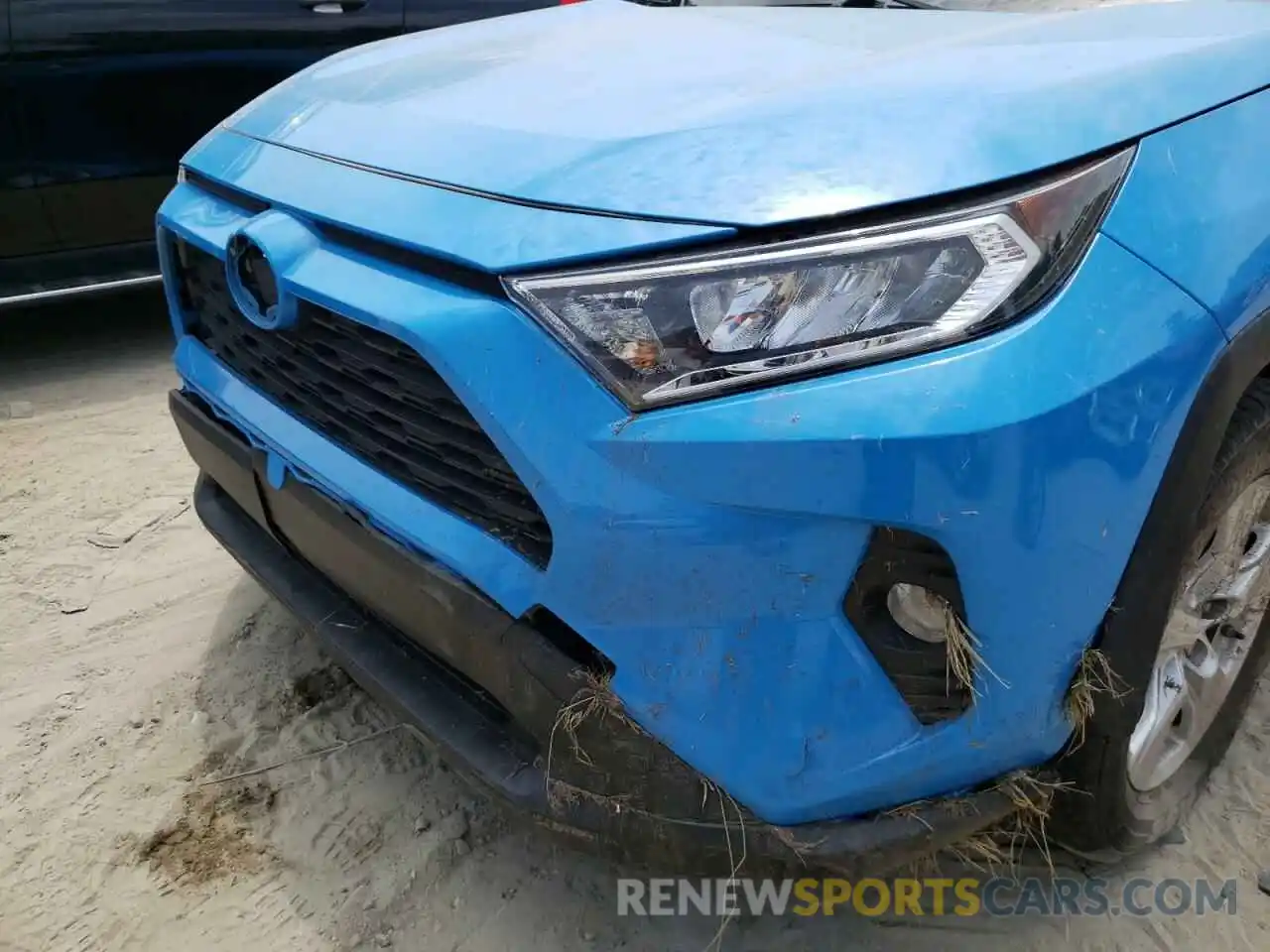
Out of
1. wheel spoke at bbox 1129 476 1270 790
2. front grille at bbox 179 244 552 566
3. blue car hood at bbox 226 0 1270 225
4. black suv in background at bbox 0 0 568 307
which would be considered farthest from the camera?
black suv in background at bbox 0 0 568 307

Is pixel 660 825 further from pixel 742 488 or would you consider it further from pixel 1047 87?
pixel 1047 87

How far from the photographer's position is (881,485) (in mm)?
1203

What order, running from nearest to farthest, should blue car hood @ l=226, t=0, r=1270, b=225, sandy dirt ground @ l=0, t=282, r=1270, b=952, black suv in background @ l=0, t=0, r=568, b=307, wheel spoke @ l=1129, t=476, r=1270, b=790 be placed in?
blue car hood @ l=226, t=0, r=1270, b=225 < wheel spoke @ l=1129, t=476, r=1270, b=790 < sandy dirt ground @ l=0, t=282, r=1270, b=952 < black suv in background @ l=0, t=0, r=568, b=307

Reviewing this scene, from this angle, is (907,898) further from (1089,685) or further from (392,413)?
(392,413)

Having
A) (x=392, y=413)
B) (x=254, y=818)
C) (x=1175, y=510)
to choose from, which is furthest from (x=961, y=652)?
(x=254, y=818)

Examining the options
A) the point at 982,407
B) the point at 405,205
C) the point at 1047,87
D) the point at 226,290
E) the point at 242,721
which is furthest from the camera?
the point at 242,721

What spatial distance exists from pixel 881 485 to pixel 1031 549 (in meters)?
0.22

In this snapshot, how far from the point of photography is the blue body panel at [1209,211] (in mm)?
1305

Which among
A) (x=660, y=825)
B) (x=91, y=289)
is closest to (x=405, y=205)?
(x=660, y=825)

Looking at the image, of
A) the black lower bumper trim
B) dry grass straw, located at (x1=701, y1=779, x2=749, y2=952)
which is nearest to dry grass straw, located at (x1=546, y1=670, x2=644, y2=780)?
the black lower bumper trim

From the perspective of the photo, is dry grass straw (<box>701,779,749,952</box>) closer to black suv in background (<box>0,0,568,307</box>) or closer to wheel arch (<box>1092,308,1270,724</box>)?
wheel arch (<box>1092,308,1270,724</box>)

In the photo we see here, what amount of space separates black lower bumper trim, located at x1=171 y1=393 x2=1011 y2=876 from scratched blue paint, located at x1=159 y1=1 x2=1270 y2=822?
0.15ft

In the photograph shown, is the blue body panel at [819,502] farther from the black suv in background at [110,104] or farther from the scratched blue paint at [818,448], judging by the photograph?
the black suv in background at [110,104]

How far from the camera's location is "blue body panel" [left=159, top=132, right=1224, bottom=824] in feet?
3.96
